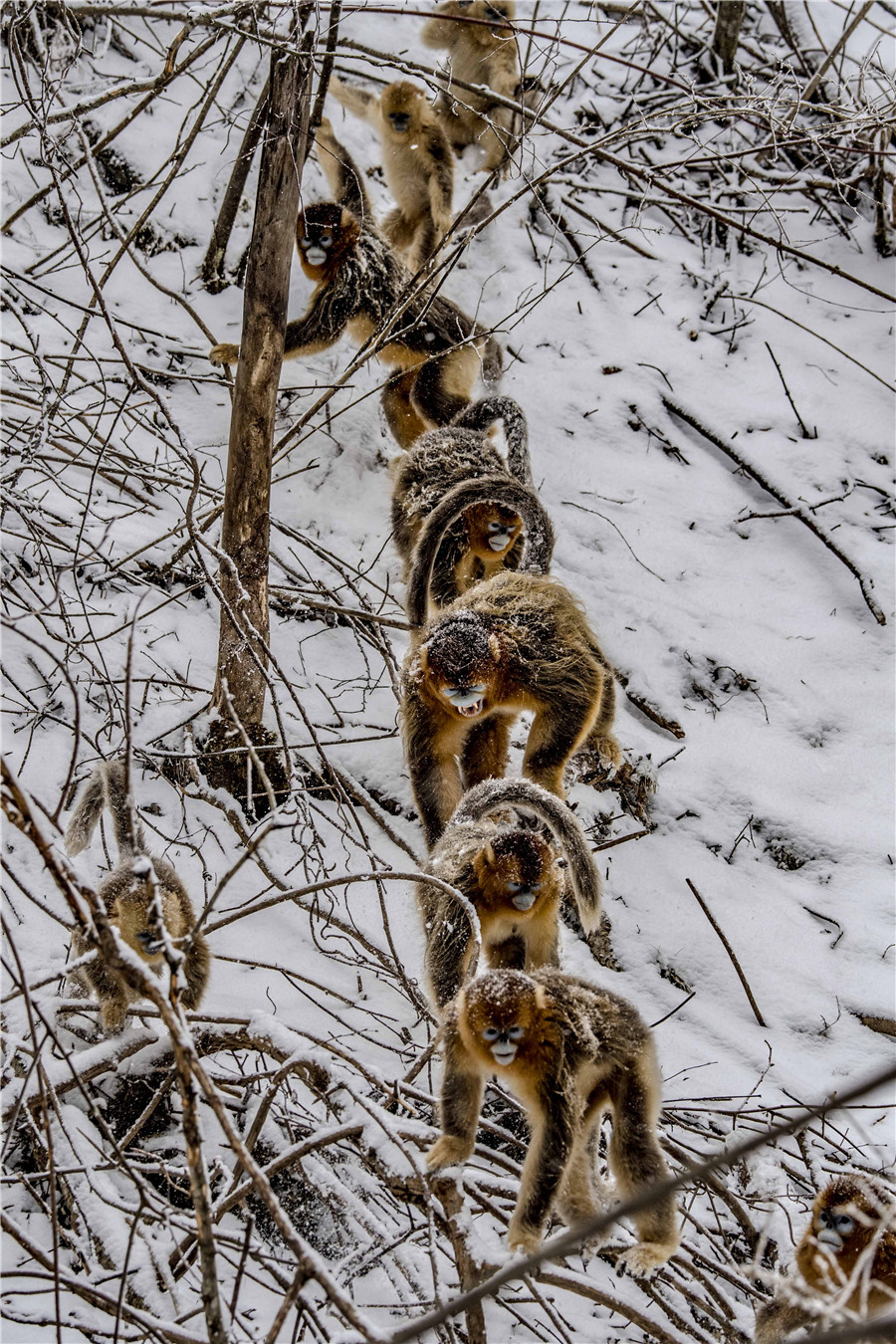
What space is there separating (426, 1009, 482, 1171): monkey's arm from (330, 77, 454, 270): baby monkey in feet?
15.9

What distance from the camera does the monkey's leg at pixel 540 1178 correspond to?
8.23 ft

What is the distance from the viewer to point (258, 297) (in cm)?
405

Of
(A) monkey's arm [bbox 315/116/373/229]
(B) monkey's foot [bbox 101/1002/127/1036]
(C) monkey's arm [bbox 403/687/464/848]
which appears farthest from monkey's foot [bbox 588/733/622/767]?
(A) monkey's arm [bbox 315/116/373/229]

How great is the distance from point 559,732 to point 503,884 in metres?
0.97

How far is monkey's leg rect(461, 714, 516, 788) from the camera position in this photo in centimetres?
438

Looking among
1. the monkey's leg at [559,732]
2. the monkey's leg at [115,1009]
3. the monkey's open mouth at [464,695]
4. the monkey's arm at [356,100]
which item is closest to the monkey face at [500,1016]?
the monkey's leg at [115,1009]

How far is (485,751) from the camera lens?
14.4 feet

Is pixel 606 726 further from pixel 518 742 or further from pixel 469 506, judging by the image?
pixel 469 506

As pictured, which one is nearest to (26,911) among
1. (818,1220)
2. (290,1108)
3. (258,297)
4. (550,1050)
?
(290,1108)

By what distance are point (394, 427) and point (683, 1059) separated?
3.51 metres

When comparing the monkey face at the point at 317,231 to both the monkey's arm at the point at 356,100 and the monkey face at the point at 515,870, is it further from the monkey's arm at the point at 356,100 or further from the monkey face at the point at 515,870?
the monkey face at the point at 515,870

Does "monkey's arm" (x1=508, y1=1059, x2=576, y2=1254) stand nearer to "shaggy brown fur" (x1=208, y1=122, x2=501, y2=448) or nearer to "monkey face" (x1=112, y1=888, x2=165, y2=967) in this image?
"monkey face" (x1=112, y1=888, x2=165, y2=967)

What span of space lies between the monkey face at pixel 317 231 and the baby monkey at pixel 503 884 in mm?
3169

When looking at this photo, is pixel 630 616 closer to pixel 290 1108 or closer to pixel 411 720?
pixel 411 720
